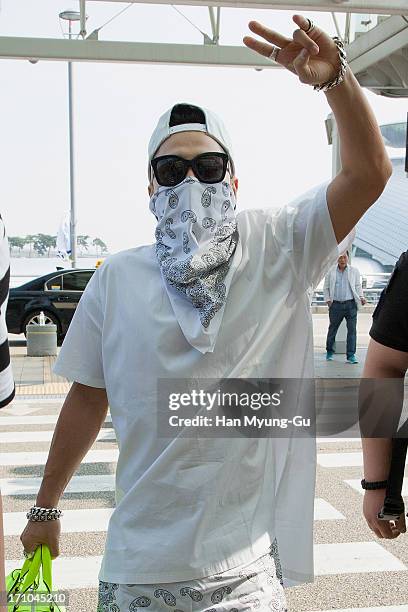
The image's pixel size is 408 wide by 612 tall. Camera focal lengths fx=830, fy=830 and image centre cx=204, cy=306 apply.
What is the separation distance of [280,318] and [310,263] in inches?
6.5

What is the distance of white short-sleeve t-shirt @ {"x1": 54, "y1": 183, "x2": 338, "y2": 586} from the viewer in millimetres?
1918

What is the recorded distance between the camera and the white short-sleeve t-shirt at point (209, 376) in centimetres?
192

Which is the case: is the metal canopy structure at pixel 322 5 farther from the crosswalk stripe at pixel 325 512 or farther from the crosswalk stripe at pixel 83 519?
the crosswalk stripe at pixel 325 512

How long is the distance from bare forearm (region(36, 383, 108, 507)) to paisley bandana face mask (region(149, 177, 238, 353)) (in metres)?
0.45

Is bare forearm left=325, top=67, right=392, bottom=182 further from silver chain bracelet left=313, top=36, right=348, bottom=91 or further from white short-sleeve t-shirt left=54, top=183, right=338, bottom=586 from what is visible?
white short-sleeve t-shirt left=54, top=183, right=338, bottom=586

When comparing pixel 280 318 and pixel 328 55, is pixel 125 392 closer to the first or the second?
pixel 280 318

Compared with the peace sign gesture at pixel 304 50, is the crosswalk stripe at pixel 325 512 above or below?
below

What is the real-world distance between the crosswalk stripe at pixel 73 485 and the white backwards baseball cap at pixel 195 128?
186 inches

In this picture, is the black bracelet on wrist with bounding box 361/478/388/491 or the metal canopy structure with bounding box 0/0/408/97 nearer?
the black bracelet on wrist with bounding box 361/478/388/491

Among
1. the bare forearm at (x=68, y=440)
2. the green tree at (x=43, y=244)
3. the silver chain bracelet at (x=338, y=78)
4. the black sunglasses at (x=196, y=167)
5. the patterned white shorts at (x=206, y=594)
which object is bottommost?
the green tree at (x=43, y=244)

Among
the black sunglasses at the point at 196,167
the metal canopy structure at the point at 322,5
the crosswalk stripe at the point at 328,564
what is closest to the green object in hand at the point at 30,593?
the black sunglasses at the point at 196,167

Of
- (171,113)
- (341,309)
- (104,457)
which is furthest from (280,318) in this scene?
(341,309)

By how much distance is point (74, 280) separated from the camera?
17.9 meters

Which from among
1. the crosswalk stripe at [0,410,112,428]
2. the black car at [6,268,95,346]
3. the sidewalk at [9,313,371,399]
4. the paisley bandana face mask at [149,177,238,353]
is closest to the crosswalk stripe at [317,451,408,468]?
the crosswalk stripe at [0,410,112,428]
